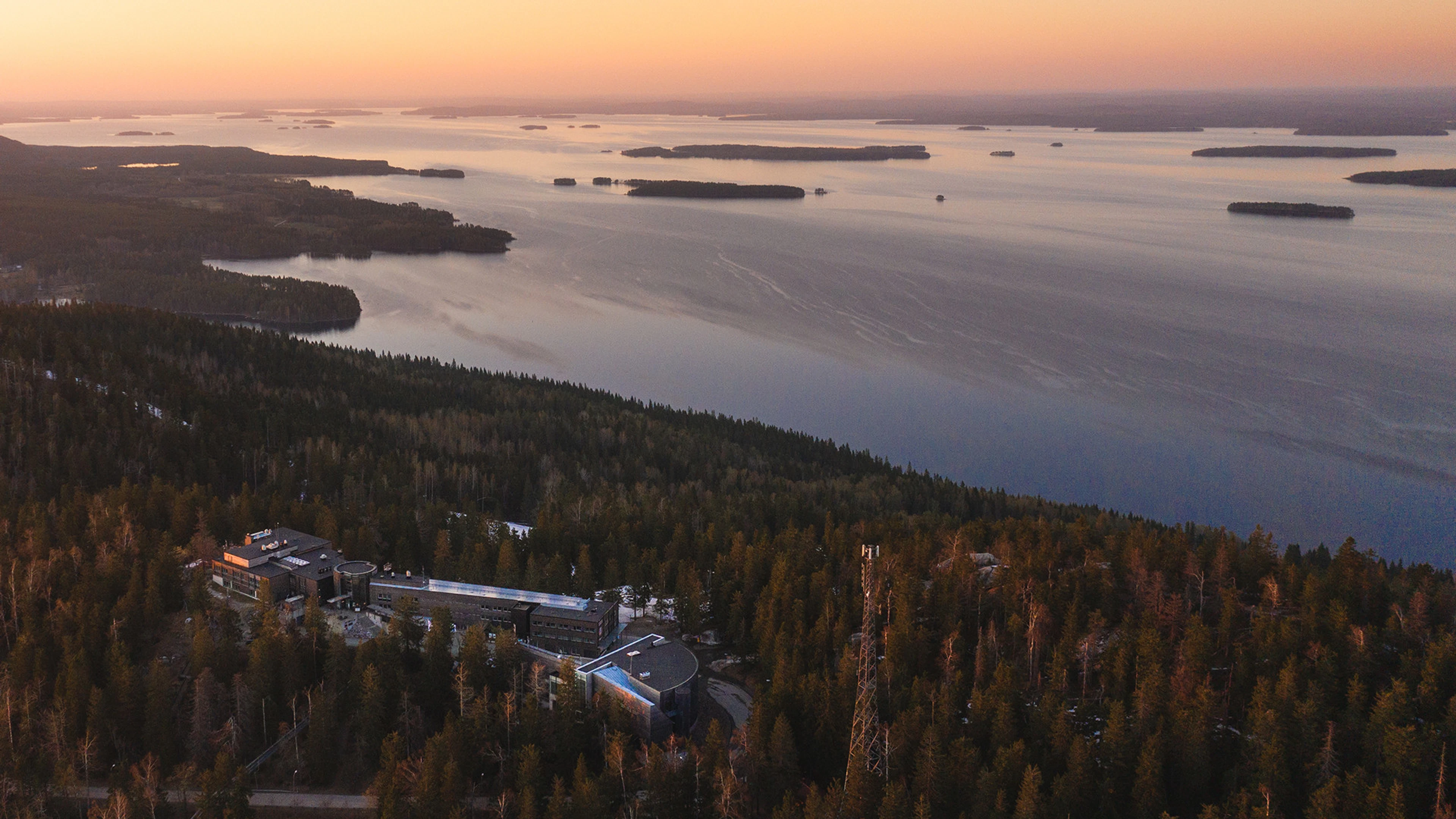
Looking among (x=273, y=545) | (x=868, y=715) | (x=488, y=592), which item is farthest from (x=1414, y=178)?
(x=273, y=545)

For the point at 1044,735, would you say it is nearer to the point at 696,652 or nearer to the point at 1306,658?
the point at 1306,658

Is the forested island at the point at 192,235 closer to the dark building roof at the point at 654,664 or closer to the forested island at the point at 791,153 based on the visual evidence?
the dark building roof at the point at 654,664

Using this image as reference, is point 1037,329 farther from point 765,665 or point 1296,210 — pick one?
point 1296,210

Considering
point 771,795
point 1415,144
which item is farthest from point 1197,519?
point 1415,144

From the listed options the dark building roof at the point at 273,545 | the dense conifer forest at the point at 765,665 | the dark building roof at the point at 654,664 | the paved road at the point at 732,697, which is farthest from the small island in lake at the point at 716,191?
the dark building roof at the point at 654,664

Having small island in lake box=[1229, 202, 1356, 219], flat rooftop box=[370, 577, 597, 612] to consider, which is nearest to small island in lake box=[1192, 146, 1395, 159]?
small island in lake box=[1229, 202, 1356, 219]

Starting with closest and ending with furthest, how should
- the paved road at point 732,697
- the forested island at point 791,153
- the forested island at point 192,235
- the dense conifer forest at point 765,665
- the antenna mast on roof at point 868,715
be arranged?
the antenna mast on roof at point 868,715, the dense conifer forest at point 765,665, the paved road at point 732,697, the forested island at point 192,235, the forested island at point 791,153

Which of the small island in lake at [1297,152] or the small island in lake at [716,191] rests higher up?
the small island in lake at [1297,152]
